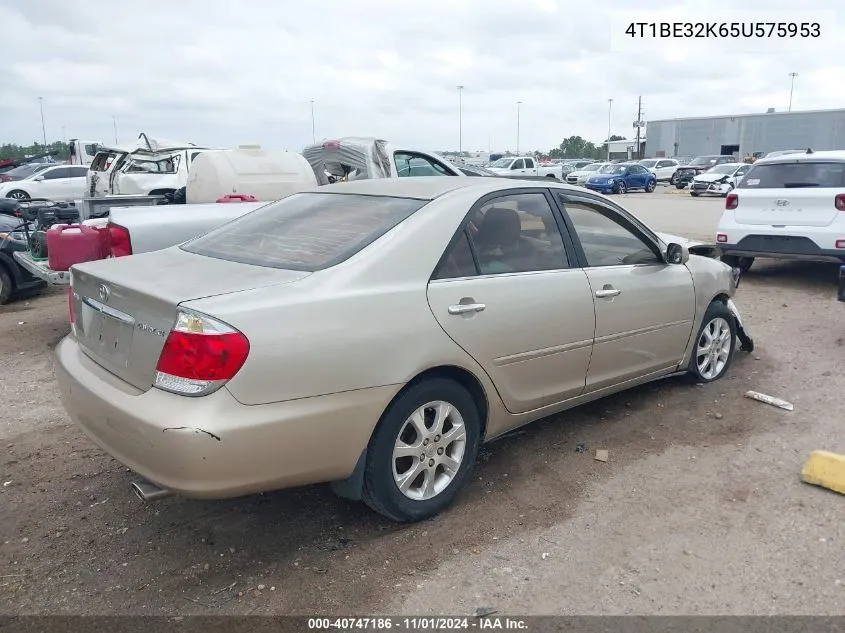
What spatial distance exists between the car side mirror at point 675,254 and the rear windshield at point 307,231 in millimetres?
1916

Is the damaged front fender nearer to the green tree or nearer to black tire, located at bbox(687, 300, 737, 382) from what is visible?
black tire, located at bbox(687, 300, 737, 382)

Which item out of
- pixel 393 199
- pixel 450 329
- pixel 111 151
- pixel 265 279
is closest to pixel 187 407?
pixel 265 279

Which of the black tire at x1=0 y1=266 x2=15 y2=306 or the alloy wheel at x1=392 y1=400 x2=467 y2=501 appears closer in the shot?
the alloy wheel at x1=392 y1=400 x2=467 y2=501

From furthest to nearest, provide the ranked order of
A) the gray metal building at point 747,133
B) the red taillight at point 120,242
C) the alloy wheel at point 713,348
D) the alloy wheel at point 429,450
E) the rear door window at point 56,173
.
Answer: the gray metal building at point 747,133
the rear door window at point 56,173
the red taillight at point 120,242
the alloy wheel at point 713,348
the alloy wheel at point 429,450

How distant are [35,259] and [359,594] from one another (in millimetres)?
5841

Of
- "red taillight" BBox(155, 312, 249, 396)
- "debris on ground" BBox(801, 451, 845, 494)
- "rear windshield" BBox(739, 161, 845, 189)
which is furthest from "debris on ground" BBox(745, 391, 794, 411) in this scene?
"rear windshield" BBox(739, 161, 845, 189)

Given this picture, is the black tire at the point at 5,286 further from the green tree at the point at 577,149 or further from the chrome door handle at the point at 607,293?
the green tree at the point at 577,149

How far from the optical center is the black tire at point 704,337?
501cm

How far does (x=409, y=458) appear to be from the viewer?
329 cm

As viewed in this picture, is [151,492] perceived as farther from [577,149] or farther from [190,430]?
[577,149]

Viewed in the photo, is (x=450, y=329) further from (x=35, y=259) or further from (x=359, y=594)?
(x=35, y=259)

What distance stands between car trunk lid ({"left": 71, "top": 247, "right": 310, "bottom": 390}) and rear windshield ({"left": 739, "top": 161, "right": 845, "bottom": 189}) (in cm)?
763

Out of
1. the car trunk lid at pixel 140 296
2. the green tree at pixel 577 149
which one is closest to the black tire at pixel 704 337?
the car trunk lid at pixel 140 296

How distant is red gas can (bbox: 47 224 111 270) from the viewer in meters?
5.90
